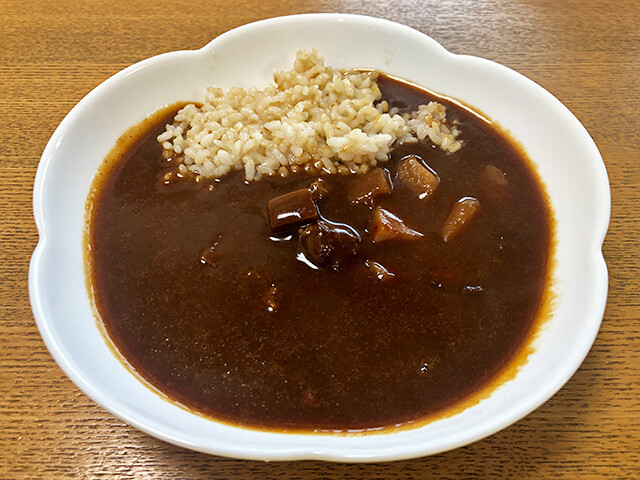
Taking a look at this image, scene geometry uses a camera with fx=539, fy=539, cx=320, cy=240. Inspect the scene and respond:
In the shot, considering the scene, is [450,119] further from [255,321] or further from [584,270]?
[255,321]

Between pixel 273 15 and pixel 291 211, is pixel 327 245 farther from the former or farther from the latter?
pixel 273 15

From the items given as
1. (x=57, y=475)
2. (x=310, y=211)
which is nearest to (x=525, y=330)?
(x=310, y=211)

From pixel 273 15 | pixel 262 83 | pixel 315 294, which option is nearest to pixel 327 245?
Answer: pixel 315 294

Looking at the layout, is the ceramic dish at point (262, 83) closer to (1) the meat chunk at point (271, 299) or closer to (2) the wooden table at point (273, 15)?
(2) the wooden table at point (273, 15)

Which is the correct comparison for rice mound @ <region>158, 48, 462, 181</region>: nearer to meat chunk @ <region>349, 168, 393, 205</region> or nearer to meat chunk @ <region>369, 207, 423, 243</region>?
meat chunk @ <region>349, 168, 393, 205</region>

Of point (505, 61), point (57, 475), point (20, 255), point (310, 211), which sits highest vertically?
point (505, 61)

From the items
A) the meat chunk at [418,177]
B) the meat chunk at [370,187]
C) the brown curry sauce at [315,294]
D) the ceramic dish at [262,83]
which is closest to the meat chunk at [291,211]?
the brown curry sauce at [315,294]

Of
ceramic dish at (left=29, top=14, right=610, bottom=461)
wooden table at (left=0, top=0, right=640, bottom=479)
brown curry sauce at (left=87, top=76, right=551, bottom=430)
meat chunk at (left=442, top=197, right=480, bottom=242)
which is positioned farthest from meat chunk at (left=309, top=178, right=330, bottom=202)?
wooden table at (left=0, top=0, right=640, bottom=479)
